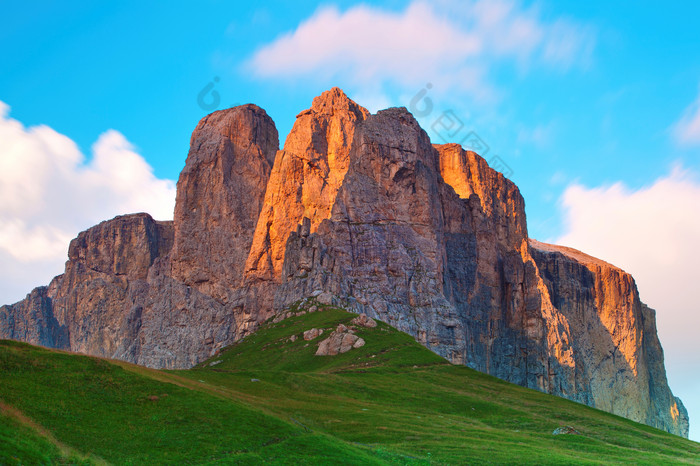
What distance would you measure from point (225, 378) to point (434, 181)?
121408mm

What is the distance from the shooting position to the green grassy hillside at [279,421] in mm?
37841

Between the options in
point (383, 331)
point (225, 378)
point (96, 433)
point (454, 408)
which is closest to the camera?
point (96, 433)

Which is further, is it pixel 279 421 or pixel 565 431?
pixel 565 431

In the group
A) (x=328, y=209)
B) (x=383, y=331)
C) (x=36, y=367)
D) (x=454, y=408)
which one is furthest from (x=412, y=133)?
(x=36, y=367)

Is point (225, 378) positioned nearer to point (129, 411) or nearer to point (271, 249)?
point (129, 411)

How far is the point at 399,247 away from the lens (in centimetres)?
16250

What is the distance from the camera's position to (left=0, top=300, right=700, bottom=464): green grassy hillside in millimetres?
37841

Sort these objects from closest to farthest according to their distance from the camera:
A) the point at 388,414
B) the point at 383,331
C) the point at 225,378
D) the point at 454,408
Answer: the point at 388,414, the point at 225,378, the point at 454,408, the point at 383,331

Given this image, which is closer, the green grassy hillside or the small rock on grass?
the green grassy hillside

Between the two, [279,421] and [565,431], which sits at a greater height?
[565,431]

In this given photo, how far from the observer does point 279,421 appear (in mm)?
48156

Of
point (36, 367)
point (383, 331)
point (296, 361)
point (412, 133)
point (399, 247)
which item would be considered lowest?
point (36, 367)

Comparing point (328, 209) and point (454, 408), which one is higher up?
point (328, 209)

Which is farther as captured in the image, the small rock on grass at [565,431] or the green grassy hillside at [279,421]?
the small rock on grass at [565,431]
